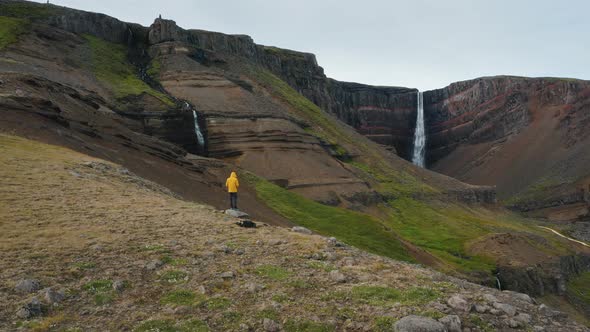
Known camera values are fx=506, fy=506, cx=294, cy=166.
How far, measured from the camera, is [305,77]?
134125 millimetres

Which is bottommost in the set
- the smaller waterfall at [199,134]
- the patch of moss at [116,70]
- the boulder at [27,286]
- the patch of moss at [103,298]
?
the patch of moss at [103,298]

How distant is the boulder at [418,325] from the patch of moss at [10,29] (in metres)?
73.0

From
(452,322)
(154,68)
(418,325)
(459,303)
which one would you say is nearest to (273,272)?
(418,325)

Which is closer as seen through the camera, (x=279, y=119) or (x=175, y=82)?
(x=279, y=119)

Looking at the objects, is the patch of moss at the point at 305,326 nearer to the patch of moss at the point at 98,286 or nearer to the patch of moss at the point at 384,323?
the patch of moss at the point at 384,323

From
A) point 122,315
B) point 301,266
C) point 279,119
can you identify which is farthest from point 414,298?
point 279,119

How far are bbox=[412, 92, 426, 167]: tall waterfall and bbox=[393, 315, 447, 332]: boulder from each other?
5996 inches

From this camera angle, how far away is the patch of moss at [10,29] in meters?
71.1

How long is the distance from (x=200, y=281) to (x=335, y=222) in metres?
31.7

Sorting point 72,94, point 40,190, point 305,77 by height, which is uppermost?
point 305,77

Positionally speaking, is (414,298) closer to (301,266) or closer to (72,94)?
(301,266)

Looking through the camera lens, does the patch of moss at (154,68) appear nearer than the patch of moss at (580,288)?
No

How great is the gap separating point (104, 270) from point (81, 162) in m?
15.1

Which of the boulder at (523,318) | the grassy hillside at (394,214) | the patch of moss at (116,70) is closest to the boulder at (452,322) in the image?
the boulder at (523,318)
